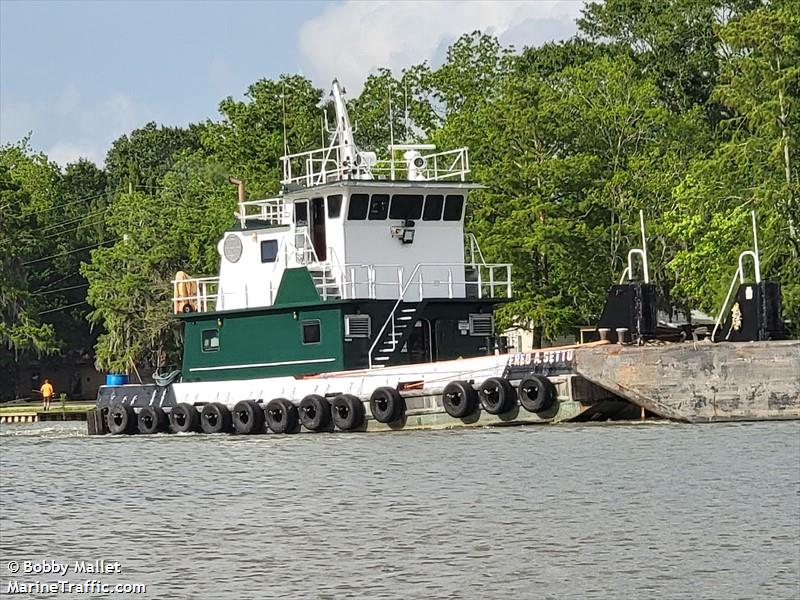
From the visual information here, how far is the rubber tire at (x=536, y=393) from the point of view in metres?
31.2

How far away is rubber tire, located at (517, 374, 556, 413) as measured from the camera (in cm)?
3122

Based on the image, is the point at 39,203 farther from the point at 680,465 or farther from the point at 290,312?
the point at 680,465

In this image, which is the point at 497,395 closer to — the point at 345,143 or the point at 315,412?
the point at 315,412

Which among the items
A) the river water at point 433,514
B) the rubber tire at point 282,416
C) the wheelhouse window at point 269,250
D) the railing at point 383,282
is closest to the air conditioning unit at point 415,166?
the railing at point 383,282

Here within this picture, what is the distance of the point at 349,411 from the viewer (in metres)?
33.1

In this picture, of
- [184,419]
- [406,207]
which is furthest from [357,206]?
[184,419]

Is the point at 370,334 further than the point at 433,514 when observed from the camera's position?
Yes

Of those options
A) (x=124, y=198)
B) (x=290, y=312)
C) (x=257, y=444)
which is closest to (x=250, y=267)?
(x=290, y=312)

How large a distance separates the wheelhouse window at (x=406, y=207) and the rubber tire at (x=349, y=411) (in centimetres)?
404

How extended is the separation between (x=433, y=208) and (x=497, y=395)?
17.3ft

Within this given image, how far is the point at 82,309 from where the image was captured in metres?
72.2

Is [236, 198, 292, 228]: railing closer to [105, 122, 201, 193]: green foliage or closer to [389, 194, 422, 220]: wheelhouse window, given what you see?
[389, 194, 422, 220]: wheelhouse window

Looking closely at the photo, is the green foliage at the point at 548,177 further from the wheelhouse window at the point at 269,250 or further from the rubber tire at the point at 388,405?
the rubber tire at the point at 388,405

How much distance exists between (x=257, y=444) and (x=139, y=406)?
6.09 metres
